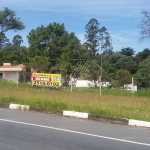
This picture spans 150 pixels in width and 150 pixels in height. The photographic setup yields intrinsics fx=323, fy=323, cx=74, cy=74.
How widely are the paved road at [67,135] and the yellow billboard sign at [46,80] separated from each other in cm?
1455

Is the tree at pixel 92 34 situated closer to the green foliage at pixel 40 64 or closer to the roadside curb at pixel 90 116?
the green foliage at pixel 40 64

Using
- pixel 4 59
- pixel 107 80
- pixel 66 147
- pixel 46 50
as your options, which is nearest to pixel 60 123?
pixel 66 147

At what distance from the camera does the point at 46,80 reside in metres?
25.3

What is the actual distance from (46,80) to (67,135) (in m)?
17.7

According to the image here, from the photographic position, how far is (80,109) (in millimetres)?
11719

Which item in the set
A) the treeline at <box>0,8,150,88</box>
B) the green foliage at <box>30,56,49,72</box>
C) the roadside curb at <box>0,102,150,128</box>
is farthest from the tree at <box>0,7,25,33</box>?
the roadside curb at <box>0,102,150,128</box>

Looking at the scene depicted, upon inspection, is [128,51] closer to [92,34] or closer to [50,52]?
[92,34]

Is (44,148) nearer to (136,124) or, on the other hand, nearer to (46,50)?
(136,124)

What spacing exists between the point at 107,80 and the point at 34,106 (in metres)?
13.7

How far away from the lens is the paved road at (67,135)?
6562mm

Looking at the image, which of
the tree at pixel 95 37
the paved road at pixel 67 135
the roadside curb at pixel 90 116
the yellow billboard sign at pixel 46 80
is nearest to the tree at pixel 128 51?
the tree at pixel 95 37

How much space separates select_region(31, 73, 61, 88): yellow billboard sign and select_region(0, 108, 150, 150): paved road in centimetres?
1455

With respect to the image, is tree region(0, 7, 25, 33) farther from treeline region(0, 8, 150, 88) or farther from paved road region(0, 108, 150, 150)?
paved road region(0, 108, 150, 150)

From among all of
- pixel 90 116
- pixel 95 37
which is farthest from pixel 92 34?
pixel 90 116
